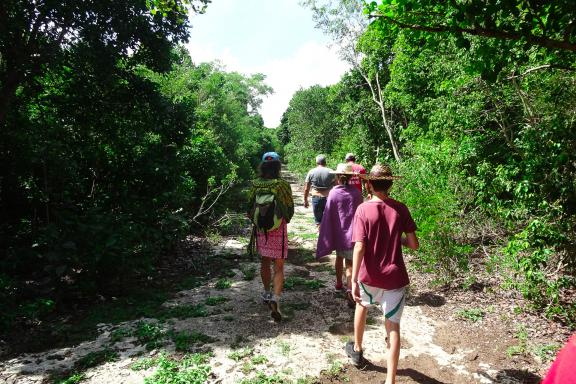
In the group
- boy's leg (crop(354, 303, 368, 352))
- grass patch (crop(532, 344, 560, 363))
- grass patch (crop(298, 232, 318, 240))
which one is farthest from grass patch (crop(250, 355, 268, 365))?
grass patch (crop(298, 232, 318, 240))

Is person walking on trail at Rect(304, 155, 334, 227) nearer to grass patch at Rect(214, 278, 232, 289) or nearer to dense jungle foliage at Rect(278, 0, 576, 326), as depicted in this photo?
dense jungle foliage at Rect(278, 0, 576, 326)

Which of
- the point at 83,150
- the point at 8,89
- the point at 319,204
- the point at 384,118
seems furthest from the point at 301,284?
the point at 384,118

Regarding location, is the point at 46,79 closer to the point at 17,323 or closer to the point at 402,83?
the point at 17,323

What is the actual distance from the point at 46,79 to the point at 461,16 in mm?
6104

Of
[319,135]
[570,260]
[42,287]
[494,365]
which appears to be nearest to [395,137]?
[319,135]

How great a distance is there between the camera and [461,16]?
2.55 meters

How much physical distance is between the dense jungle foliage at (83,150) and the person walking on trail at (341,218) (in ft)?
8.88

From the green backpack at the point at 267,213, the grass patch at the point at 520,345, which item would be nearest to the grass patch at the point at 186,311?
the green backpack at the point at 267,213

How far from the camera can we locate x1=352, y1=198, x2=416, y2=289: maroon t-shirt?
277cm

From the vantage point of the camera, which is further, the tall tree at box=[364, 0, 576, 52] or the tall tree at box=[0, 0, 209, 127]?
the tall tree at box=[0, 0, 209, 127]

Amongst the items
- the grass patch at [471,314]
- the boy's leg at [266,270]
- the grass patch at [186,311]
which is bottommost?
the grass patch at [471,314]

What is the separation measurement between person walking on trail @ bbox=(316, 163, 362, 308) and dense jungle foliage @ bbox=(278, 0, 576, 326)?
144cm

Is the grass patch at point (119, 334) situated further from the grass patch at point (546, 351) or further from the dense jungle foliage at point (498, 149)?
the grass patch at point (546, 351)

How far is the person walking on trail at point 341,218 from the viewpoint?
170 inches
